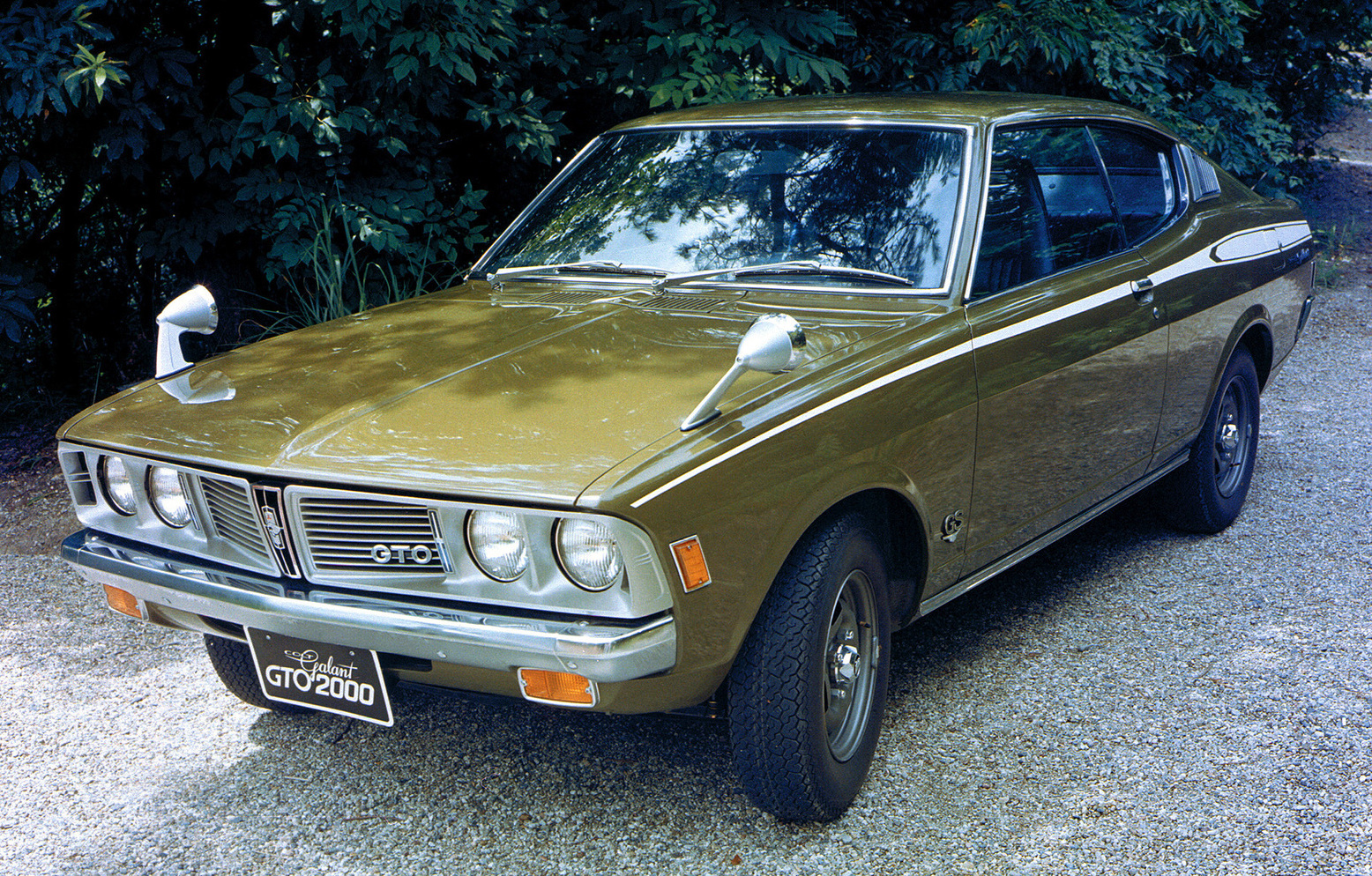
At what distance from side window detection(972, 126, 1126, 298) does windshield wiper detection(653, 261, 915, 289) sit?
248 millimetres

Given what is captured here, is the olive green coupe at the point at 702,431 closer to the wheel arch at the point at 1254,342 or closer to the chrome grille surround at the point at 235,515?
the chrome grille surround at the point at 235,515

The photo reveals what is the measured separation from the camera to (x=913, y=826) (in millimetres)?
2730

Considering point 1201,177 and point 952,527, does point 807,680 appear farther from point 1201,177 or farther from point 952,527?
point 1201,177

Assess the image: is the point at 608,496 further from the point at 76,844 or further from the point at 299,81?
the point at 299,81

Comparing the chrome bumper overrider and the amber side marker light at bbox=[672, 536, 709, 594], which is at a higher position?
the amber side marker light at bbox=[672, 536, 709, 594]

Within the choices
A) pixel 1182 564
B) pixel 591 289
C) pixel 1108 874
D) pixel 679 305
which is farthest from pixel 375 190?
pixel 1108 874

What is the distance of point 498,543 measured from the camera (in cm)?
232

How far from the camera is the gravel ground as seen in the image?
2.66 m

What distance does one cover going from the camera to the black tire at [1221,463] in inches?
174

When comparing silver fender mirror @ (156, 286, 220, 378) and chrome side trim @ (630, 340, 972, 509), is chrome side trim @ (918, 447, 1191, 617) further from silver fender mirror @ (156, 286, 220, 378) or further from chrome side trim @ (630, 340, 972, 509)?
silver fender mirror @ (156, 286, 220, 378)

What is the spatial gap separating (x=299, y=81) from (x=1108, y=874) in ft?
16.2

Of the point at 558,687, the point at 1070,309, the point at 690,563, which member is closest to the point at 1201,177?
the point at 1070,309

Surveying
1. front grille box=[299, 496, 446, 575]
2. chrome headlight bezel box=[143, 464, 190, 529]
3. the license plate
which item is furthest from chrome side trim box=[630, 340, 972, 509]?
chrome headlight bezel box=[143, 464, 190, 529]

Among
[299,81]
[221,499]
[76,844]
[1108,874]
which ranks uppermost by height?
[299,81]
